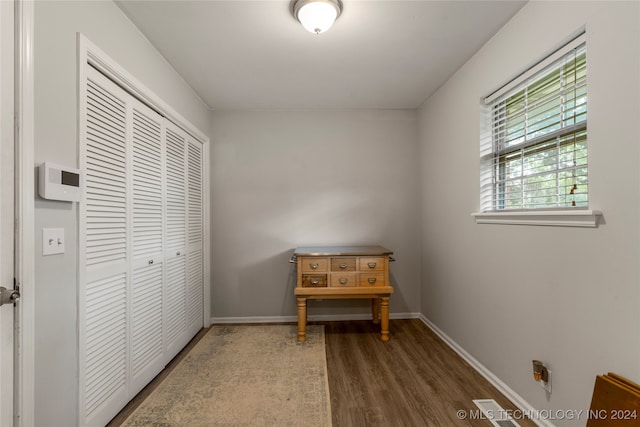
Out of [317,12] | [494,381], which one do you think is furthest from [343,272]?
[317,12]

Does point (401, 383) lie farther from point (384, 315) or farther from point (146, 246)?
point (146, 246)

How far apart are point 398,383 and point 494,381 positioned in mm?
656

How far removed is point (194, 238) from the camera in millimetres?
2885

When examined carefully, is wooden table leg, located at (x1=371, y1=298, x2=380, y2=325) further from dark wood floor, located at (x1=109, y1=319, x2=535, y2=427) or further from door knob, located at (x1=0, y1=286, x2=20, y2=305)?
door knob, located at (x1=0, y1=286, x2=20, y2=305)

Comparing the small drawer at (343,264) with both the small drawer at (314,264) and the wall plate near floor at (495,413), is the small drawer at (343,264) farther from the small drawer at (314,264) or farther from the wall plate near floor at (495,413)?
the wall plate near floor at (495,413)

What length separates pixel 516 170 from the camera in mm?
1935

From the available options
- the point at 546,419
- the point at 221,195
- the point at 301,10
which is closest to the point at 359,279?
the point at 546,419

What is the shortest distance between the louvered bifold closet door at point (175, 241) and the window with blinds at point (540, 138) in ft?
8.17

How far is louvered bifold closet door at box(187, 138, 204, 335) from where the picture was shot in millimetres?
2758

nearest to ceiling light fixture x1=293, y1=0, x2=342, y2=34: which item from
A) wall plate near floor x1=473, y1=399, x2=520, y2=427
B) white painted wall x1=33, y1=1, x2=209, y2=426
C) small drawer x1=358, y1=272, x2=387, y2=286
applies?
white painted wall x1=33, y1=1, x2=209, y2=426

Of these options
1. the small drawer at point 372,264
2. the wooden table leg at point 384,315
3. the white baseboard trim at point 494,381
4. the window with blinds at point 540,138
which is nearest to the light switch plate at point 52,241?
the small drawer at point 372,264

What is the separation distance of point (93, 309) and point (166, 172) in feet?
3.79

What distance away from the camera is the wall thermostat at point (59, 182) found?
3.92ft

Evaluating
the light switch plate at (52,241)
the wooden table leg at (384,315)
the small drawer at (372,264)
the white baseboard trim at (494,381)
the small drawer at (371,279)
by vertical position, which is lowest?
the white baseboard trim at (494,381)
